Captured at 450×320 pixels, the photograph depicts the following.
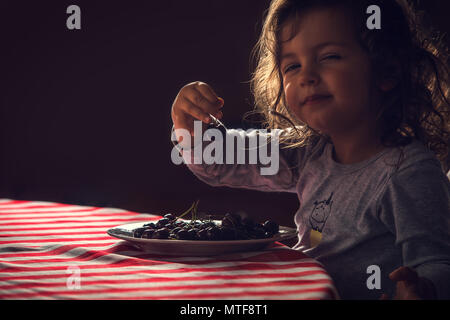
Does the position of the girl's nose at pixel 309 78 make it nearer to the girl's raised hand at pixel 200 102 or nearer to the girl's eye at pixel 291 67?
the girl's eye at pixel 291 67

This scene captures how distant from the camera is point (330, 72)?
1.00m

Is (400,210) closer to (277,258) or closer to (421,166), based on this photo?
(421,166)

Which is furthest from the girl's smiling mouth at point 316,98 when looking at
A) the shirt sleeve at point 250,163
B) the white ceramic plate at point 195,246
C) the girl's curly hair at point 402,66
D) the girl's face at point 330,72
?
the white ceramic plate at point 195,246

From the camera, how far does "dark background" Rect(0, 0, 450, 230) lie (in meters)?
3.39

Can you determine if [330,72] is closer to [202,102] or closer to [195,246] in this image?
[202,102]

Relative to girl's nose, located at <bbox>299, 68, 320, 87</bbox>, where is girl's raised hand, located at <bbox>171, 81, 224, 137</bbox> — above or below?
below

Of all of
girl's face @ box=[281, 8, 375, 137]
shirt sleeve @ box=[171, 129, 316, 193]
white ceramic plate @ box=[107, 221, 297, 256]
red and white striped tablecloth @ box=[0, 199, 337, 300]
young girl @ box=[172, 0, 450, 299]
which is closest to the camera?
red and white striped tablecloth @ box=[0, 199, 337, 300]

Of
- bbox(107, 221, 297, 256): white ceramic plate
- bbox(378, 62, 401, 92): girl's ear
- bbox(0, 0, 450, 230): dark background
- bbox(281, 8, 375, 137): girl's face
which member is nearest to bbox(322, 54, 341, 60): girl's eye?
bbox(281, 8, 375, 137): girl's face

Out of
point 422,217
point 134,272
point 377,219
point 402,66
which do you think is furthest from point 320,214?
point 134,272

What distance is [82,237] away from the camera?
919 mm

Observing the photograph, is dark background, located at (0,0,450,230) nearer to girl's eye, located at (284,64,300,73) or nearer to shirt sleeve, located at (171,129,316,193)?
shirt sleeve, located at (171,129,316,193)

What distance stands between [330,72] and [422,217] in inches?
14.0

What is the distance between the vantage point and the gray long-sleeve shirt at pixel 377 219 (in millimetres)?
804
